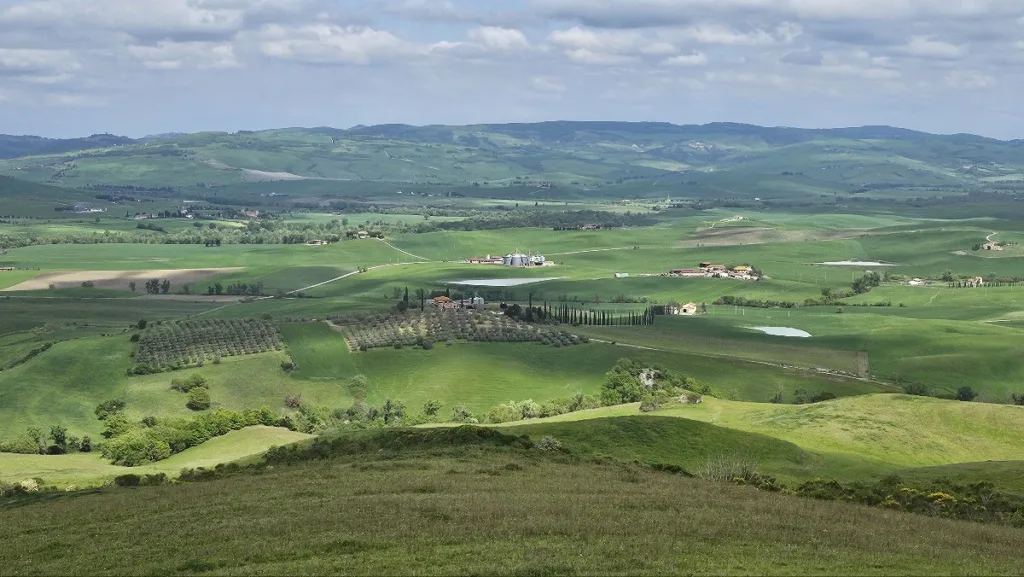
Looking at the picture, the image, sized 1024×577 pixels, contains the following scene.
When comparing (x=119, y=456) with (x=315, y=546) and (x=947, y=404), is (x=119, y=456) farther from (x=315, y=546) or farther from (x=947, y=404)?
(x=947, y=404)

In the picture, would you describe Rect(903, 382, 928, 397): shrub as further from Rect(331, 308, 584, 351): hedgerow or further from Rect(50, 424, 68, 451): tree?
Rect(50, 424, 68, 451): tree

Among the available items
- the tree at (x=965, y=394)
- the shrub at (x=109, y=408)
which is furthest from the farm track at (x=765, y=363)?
the shrub at (x=109, y=408)

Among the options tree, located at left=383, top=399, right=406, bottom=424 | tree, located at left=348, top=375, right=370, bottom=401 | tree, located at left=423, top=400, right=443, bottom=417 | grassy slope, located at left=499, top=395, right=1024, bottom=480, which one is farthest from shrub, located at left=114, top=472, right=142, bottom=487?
tree, located at left=348, top=375, right=370, bottom=401

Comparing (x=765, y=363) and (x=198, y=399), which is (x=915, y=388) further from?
(x=198, y=399)

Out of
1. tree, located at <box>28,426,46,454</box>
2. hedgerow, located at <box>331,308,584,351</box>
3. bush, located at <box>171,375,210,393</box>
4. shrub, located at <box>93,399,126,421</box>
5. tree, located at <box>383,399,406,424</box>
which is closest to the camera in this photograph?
tree, located at <box>28,426,46,454</box>

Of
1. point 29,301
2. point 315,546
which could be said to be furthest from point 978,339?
point 29,301

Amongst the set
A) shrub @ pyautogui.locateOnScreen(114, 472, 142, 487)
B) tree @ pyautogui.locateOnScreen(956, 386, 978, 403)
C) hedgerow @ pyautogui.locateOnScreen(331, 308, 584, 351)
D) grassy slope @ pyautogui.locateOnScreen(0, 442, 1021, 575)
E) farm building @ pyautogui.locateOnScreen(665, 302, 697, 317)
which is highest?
grassy slope @ pyautogui.locateOnScreen(0, 442, 1021, 575)
